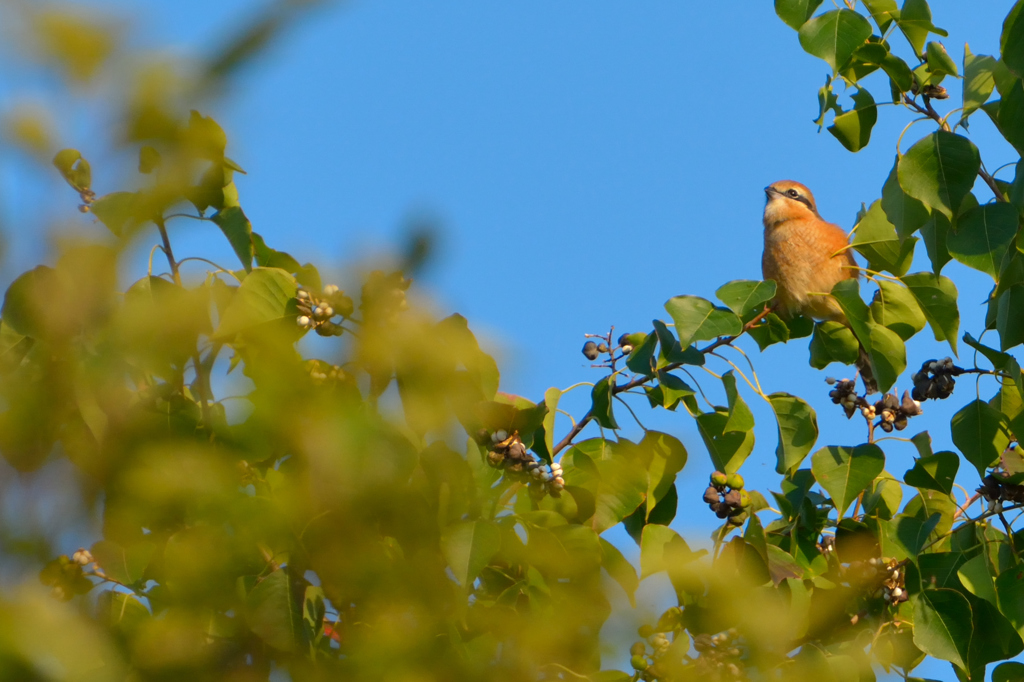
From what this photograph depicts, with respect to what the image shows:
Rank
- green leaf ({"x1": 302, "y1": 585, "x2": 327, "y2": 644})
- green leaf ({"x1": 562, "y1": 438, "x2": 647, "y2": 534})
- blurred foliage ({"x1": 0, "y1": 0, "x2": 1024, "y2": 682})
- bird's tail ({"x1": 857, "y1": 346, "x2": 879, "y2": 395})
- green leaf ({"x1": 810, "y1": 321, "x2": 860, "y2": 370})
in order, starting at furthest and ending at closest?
bird's tail ({"x1": 857, "y1": 346, "x2": 879, "y2": 395})
green leaf ({"x1": 810, "y1": 321, "x2": 860, "y2": 370})
green leaf ({"x1": 562, "y1": 438, "x2": 647, "y2": 534})
green leaf ({"x1": 302, "y1": 585, "x2": 327, "y2": 644})
blurred foliage ({"x1": 0, "y1": 0, "x2": 1024, "y2": 682})

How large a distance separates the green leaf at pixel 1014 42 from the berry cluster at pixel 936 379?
1.02 m

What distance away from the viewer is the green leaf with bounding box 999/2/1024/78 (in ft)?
8.13

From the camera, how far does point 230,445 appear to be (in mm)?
1176

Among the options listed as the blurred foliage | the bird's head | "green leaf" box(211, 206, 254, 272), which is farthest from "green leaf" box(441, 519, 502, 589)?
the bird's head

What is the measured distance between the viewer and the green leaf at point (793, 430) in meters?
3.08

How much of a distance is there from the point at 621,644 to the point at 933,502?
85.4 inches

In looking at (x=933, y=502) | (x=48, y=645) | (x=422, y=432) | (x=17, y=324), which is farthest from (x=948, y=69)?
(x=48, y=645)

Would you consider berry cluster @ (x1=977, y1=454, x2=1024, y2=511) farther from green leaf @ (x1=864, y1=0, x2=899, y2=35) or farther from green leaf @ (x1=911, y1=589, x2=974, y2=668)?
green leaf @ (x1=864, y1=0, x2=899, y2=35)

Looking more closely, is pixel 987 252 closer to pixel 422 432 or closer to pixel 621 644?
pixel 621 644

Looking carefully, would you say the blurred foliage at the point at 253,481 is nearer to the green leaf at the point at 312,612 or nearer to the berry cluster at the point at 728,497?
the green leaf at the point at 312,612

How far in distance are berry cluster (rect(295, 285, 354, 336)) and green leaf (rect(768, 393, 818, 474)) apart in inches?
68.3

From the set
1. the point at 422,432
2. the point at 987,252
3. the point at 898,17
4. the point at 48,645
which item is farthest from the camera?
the point at 898,17

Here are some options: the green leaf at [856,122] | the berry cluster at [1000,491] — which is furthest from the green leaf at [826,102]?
the berry cluster at [1000,491]

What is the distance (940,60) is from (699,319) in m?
1.15
